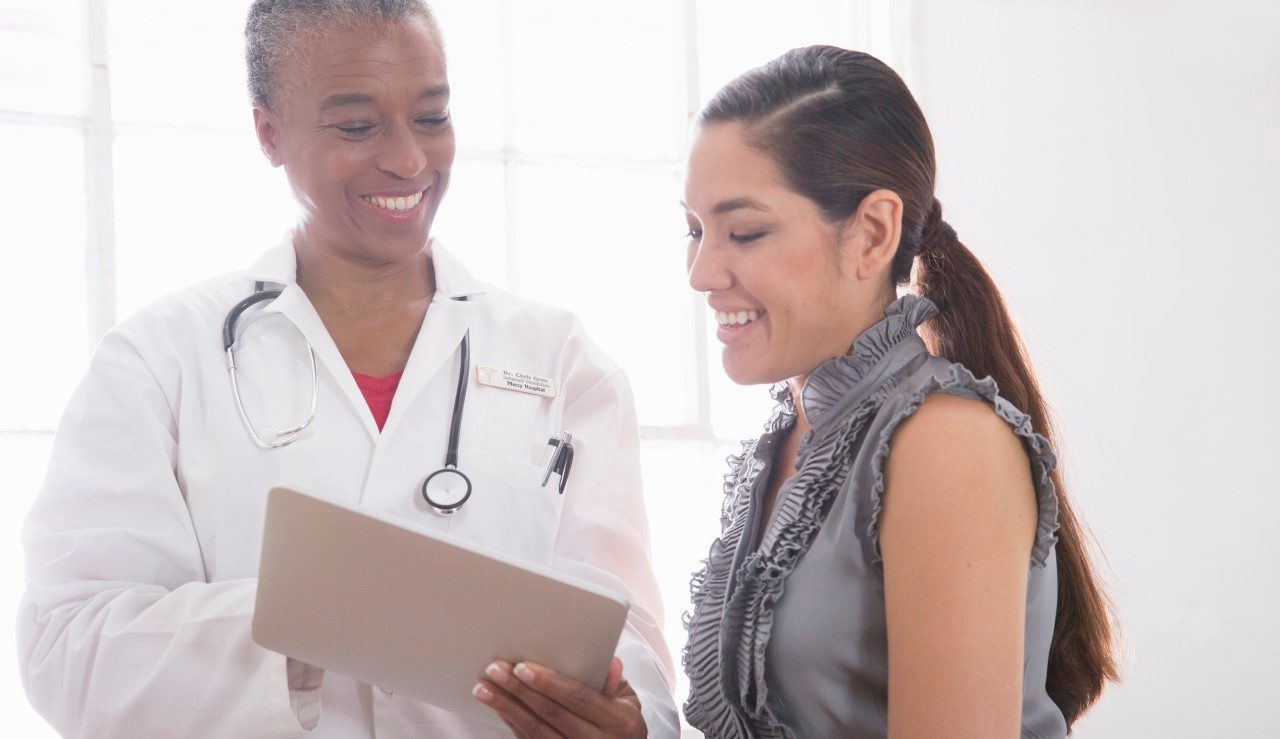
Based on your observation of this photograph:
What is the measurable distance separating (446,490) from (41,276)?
4.69 ft

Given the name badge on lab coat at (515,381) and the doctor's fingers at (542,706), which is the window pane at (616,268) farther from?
the doctor's fingers at (542,706)

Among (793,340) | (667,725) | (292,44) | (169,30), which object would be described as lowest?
(667,725)

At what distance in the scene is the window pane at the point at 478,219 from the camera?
2.96 meters

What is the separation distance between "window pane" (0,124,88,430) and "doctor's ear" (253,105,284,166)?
40.7 inches

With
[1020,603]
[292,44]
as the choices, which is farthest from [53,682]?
[1020,603]

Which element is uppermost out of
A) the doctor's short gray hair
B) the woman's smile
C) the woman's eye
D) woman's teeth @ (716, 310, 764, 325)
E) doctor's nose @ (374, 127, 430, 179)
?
the doctor's short gray hair

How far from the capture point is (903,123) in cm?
144

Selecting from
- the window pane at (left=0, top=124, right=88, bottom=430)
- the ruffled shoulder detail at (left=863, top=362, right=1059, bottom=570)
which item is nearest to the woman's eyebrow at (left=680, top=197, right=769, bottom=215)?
the ruffled shoulder detail at (left=863, top=362, right=1059, bottom=570)

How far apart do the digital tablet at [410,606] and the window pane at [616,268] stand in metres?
1.76

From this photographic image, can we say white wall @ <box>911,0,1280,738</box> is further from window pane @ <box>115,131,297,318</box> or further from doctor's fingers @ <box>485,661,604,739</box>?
doctor's fingers @ <box>485,661,604,739</box>

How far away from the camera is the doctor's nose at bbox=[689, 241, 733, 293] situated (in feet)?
4.76

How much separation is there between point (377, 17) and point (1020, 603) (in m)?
1.16

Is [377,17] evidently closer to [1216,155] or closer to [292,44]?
[292,44]

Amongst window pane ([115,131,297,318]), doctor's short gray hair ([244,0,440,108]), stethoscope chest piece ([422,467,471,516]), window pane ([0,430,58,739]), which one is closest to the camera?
stethoscope chest piece ([422,467,471,516])
